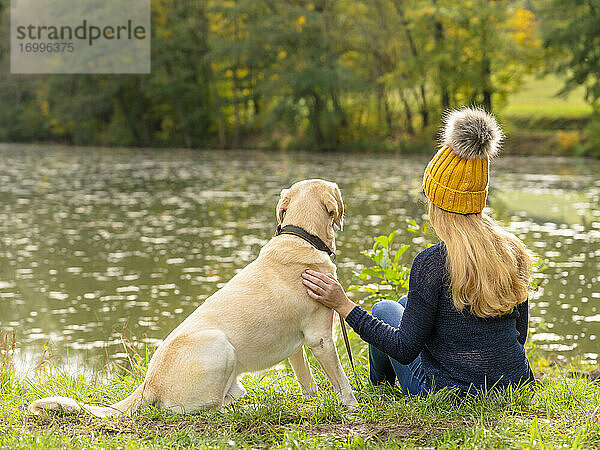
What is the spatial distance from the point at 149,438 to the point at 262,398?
943 millimetres

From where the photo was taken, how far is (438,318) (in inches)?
151

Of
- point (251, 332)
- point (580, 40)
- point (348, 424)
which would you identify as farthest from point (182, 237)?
point (580, 40)

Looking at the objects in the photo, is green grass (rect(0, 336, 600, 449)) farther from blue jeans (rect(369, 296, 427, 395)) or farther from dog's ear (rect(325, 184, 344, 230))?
dog's ear (rect(325, 184, 344, 230))

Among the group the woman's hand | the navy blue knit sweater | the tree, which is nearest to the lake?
the woman's hand

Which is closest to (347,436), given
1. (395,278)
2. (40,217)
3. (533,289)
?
(533,289)

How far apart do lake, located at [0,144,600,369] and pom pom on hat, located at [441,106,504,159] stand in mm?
4279

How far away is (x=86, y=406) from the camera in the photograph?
161 inches

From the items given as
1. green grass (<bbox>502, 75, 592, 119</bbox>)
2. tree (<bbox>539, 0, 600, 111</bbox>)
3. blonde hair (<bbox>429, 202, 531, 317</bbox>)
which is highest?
tree (<bbox>539, 0, 600, 111</bbox>)

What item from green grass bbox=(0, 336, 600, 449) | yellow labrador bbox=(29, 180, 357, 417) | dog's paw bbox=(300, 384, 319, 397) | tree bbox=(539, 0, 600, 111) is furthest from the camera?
tree bbox=(539, 0, 600, 111)

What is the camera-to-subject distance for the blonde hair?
365 cm

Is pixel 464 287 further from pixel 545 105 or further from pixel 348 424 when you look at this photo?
pixel 545 105

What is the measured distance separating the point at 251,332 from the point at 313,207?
87 centimetres

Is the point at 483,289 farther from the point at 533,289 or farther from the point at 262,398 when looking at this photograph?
the point at 262,398

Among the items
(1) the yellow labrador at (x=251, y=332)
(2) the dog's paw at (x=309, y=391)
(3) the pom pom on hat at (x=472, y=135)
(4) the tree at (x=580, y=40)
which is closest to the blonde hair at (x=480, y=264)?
(3) the pom pom on hat at (x=472, y=135)
